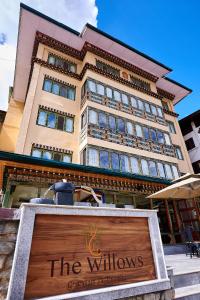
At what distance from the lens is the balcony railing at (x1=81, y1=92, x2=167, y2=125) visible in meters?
15.0

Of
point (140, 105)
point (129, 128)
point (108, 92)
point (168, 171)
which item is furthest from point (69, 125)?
point (168, 171)

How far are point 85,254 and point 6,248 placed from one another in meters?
1.23

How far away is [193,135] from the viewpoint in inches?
907

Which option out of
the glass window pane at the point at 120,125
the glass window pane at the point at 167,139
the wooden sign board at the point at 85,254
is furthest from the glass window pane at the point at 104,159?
the wooden sign board at the point at 85,254

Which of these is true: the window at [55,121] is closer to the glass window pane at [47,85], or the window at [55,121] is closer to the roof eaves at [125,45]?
the glass window pane at [47,85]

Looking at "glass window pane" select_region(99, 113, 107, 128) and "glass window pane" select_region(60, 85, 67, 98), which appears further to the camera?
"glass window pane" select_region(60, 85, 67, 98)

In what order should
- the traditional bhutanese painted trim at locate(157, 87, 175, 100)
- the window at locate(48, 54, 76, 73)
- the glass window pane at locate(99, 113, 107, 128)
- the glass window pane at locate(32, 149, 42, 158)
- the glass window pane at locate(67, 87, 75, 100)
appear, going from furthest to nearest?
the traditional bhutanese painted trim at locate(157, 87, 175, 100), the window at locate(48, 54, 76, 73), the glass window pane at locate(67, 87, 75, 100), the glass window pane at locate(99, 113, 107, 128), the glass window pane at locate(32, 149, 42, 158)

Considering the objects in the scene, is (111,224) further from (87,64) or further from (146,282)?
(87,64)

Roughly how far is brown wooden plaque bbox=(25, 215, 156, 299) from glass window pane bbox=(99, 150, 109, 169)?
885 cm

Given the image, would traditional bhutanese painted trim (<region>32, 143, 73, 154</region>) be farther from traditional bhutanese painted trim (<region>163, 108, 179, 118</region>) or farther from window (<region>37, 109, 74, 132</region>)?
traditional bhutanese painted trim (<region>163, 108, 179, 118</region>)

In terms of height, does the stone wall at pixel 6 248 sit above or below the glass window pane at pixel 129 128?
below

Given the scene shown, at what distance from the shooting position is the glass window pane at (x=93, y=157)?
1249 cm

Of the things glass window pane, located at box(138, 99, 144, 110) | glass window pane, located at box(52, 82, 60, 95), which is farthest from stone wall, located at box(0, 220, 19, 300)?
glass window pane, located at box(138, 99, 144, 110)

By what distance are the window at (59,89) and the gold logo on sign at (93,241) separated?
13208 millimetres
